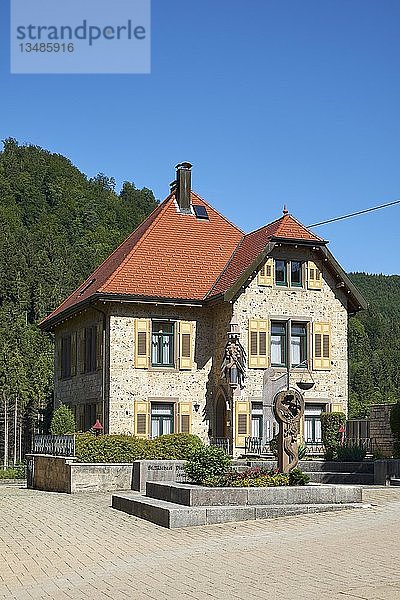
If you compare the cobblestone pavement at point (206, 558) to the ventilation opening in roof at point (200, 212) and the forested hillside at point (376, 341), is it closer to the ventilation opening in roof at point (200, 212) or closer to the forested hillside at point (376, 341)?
the ventilation opening in roof at point (200, 212)

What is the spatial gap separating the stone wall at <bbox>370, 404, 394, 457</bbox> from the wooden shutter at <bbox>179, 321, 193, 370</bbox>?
22.1 ft

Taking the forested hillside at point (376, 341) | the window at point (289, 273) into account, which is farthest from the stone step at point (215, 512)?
the forested hillside at point (376, 341)

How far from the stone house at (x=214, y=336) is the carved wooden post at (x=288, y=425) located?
11.6 m

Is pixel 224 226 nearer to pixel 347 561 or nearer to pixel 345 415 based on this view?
pixel 345 415

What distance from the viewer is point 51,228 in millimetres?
81562

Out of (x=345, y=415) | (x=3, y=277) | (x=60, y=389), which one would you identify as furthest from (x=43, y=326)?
(x=3, y=277)

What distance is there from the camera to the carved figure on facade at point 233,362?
110ft

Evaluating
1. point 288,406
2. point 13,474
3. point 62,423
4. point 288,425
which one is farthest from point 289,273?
point 288,425

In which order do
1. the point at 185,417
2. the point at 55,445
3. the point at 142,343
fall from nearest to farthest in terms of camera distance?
the point at 55,445, the point at 142,343, the point at 185,417

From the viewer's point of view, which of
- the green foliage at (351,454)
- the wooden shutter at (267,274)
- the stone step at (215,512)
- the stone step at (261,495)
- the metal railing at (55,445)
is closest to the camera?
the stone step at (215,512)

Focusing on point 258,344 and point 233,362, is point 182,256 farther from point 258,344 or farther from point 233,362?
point 233,362

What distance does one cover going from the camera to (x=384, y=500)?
64.8 ft

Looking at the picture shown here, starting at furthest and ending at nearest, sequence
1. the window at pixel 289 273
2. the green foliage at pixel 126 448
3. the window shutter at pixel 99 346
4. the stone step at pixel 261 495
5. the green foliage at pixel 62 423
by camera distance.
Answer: the green foliage at pixel 62 423 → the window at pixel 289 273 → the window shutter at pixel 99 346 → the green foliage at pixel 126 448 → the stone step at pixel 261 495

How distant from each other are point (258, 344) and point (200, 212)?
757cm
